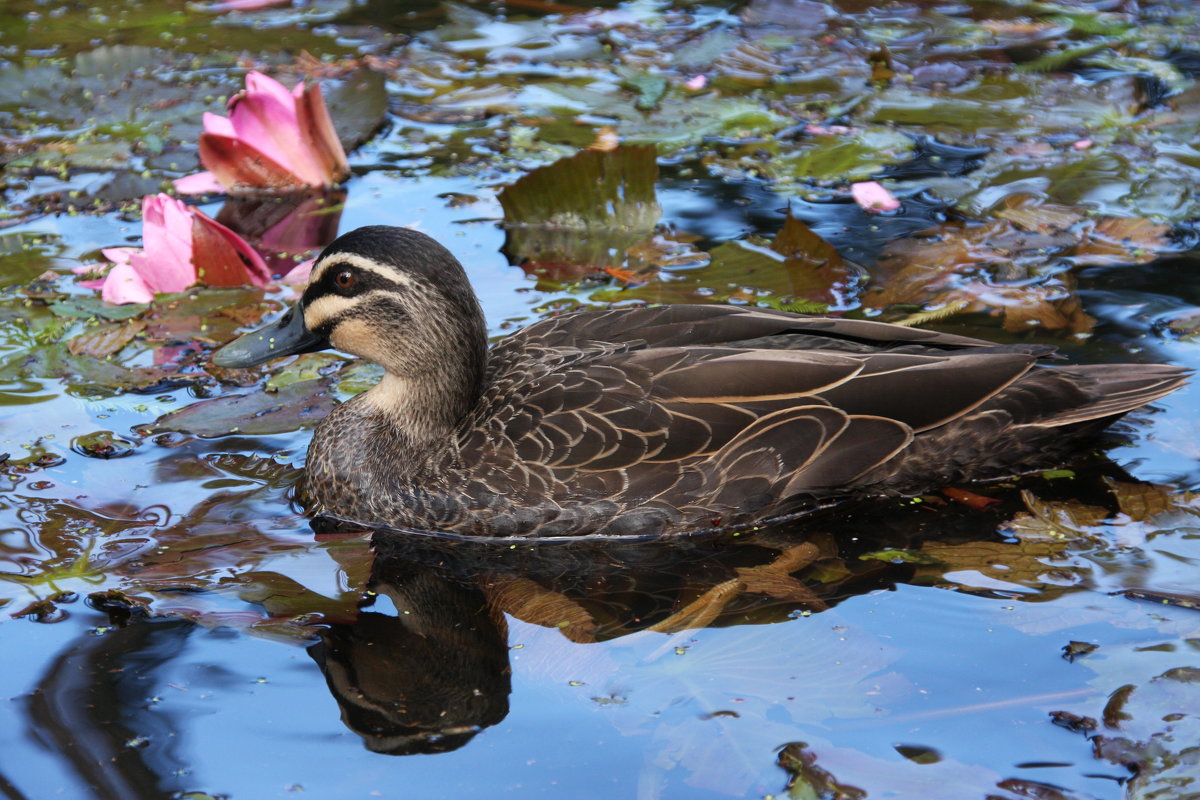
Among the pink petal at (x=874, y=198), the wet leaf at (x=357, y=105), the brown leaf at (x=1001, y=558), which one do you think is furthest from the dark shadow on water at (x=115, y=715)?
the pink petal at (x=874, y=198)

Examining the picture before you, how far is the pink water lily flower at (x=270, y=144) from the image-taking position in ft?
25.4

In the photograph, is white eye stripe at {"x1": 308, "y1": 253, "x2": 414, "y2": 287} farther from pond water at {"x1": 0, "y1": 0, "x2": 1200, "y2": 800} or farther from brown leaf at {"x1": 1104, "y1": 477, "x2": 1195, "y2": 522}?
brown leaf at {"x1": 1104, "y1": 477, "x2": 1195, "y2": 522}

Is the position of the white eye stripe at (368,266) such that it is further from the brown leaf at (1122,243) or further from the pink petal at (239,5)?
the pink petal at (239,5)

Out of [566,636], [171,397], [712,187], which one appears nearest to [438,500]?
[566,636]

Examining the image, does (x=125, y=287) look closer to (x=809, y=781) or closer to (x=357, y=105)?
(x=357, y=105)

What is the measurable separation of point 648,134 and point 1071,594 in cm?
496

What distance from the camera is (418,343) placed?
577 centimetres

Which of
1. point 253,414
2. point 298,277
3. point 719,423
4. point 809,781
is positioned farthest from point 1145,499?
point 298,277

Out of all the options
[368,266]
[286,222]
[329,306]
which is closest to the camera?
[368,266]

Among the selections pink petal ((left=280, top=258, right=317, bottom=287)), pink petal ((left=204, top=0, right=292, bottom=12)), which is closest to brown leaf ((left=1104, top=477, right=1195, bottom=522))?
Answer: pink petal ((left=280, top=258, right=317, bottom=287))

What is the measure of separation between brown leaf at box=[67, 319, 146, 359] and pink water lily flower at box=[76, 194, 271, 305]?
222mm

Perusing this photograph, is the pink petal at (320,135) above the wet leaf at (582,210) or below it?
above

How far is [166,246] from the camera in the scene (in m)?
6.95

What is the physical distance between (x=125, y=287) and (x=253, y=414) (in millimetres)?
1391
